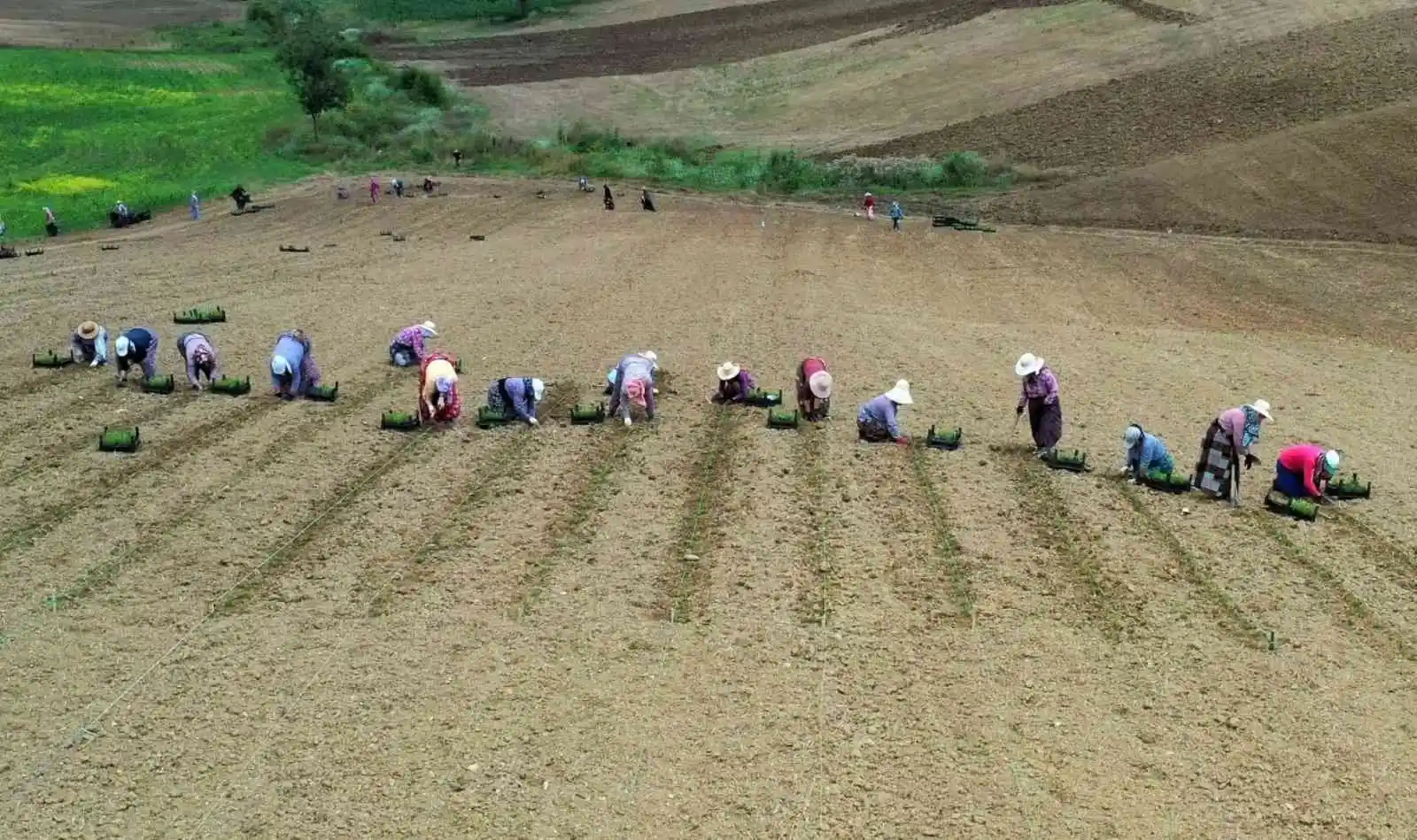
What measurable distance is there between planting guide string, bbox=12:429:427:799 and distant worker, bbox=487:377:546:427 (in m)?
1.17

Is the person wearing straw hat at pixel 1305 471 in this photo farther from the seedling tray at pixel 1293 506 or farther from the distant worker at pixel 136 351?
the distant worker at pixel 136 351

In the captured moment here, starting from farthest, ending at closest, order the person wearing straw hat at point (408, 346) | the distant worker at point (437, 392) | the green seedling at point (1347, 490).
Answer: the person wearing straw hat at point (408, 346), the distant worker at point (437, 392), the green seedling at point (1347, 490)

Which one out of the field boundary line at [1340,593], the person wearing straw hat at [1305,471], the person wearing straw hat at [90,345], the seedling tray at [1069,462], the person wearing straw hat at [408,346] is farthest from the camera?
the person wearing straw hat at [408,346]

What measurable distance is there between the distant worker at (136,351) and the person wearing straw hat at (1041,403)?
13445mm

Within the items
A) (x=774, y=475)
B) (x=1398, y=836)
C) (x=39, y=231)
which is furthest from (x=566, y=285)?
(x=1398, y=836)

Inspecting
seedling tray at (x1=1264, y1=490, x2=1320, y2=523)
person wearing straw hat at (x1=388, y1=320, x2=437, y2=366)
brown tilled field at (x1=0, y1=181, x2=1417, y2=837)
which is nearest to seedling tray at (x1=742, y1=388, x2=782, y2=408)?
brown tilled field at (x1=0, y1=181, x2=1417, y2=837)

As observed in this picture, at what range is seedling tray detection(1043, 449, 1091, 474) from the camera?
16.6 m

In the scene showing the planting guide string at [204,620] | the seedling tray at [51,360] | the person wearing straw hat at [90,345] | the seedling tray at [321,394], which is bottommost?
the planting guide string at [204,620]

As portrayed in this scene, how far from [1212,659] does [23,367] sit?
19.0 metres

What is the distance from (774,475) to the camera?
16.1m

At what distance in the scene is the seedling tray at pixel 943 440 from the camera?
56.6ft

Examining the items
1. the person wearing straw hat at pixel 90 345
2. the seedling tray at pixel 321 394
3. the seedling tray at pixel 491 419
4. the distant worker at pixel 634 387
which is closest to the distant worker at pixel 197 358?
the seedling tray at pixel 321 394

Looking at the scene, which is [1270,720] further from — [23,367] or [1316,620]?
[23,367]

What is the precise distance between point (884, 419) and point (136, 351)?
38.7 ft
